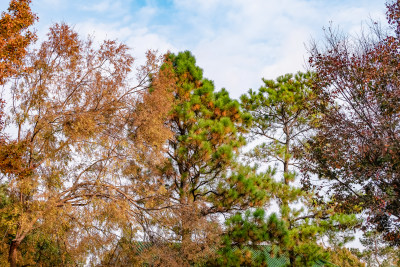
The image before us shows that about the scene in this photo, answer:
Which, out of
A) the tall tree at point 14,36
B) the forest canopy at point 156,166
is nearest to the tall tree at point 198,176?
the forest canopy at point 156,166

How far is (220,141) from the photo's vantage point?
10523 mm

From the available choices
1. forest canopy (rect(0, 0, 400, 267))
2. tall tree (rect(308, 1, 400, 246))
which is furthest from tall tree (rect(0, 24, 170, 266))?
→ tall tree (rect(308, 1, 400, 246))

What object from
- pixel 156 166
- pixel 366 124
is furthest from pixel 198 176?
pixel 366 124

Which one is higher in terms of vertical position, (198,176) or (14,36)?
(14,36)

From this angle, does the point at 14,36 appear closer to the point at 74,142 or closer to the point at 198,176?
the point at 74,142

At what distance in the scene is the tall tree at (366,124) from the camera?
737 centimetres

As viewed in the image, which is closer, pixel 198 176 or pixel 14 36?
pixel 14 36

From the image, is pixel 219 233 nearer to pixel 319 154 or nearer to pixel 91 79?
pixel 319 154

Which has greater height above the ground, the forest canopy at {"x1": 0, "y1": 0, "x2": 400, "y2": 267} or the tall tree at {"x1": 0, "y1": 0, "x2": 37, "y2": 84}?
the tall tree at {"x1": 0, "y1": 0, "x2": 37, "y2": 84}

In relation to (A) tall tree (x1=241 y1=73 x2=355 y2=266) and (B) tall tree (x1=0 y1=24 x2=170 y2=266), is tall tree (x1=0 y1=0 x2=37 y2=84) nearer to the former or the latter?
(B) tall tree (x1=0 y1=24 x2=170 y2=266)

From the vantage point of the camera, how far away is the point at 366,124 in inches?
299

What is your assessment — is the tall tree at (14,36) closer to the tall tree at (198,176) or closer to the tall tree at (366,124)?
the tall tree at (198,176)

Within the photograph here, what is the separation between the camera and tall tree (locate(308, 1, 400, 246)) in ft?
24.2

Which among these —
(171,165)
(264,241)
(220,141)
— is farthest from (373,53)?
(171,165)
